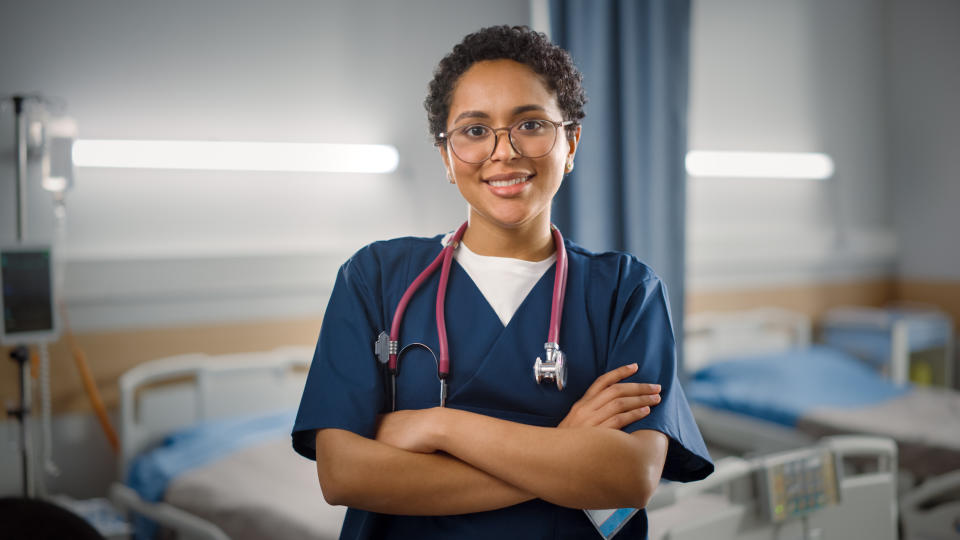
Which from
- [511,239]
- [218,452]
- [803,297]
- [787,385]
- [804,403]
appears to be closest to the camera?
[511,239]

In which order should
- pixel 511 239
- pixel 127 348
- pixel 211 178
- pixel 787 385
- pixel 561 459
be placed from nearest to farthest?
pixel 561 459, pixel 511 239, pixel 127 348, pixel 211 178, pixel 787 385

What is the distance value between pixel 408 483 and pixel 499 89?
602mm

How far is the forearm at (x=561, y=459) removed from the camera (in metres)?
0.97

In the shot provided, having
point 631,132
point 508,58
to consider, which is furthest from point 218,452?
point 508,58

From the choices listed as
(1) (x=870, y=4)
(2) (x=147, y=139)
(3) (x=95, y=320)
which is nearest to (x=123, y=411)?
(3) (x=95, y=320)

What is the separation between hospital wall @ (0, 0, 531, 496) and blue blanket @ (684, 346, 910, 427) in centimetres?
154

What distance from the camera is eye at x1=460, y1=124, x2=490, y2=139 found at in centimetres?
108

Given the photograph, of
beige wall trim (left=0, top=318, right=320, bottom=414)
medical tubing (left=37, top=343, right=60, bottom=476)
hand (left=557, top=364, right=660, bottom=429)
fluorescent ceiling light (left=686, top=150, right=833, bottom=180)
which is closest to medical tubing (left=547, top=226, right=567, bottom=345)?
hand (left=557, top=364, right=660, bottom=429)

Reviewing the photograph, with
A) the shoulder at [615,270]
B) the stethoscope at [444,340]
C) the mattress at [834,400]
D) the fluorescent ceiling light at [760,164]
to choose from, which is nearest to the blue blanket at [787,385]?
the mattress at [834,400]

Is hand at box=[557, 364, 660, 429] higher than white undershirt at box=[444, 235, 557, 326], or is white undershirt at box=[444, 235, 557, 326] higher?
white undershirt at box=[444, 235, 557, 326]

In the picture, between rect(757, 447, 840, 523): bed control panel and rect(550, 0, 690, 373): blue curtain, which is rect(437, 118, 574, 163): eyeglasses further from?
rect(757, 447, 840, 523): bed control panel

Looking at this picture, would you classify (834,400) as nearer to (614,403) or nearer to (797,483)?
(797,483)

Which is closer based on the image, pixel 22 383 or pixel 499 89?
pixel 499 89

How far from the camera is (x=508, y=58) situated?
43.4 inches
